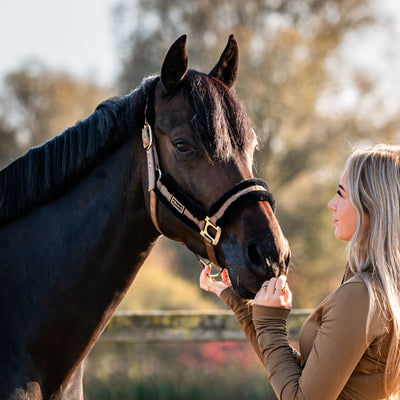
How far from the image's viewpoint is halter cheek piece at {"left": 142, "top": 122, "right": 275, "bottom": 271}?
7.16 ft

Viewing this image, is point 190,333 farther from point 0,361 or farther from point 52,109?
point 52,109

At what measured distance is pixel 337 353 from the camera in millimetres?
1715

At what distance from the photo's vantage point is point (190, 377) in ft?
18.2

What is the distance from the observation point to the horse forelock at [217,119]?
227 centimetres

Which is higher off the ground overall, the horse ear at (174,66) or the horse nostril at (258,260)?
the horse ear at (174,66)

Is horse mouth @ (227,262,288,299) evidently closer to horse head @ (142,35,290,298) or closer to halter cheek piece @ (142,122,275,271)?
horse head @ (142,35,290,298)

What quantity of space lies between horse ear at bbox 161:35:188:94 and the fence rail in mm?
2969

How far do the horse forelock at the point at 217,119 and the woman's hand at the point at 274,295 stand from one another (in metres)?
0.60

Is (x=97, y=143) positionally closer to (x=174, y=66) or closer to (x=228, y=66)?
(x=174, y=66)

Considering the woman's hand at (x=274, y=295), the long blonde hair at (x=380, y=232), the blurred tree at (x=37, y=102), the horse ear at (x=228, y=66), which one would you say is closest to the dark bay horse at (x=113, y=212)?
the woman's hand at (x=274, y=295)

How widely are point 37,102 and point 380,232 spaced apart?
18.5 metres

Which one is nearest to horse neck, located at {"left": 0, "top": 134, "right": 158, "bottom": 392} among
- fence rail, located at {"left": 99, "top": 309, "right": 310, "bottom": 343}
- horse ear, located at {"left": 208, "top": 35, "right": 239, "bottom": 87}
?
horse ear, located at {"left": 208, "top": 35, "right": 239, "bottom": 87}

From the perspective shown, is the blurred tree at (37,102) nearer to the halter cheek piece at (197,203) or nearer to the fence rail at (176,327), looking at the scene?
the fence rail at (176,327)

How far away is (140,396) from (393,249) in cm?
413
